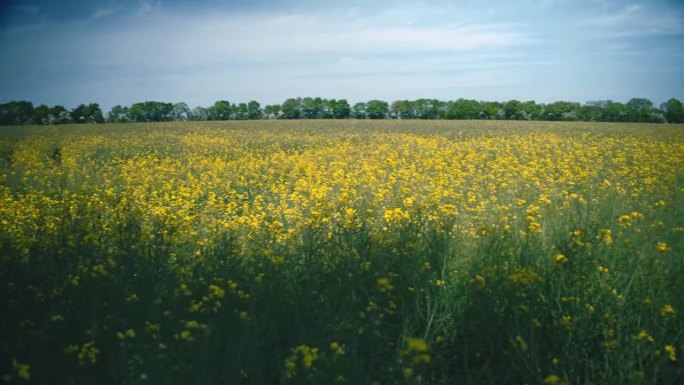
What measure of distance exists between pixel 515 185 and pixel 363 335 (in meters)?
6.01

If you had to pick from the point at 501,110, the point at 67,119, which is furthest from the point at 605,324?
the point at 501,110

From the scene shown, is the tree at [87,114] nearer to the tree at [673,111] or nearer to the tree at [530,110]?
the tree at [530,110]

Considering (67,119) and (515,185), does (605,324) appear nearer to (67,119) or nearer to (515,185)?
(515,185)

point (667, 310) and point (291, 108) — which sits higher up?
point (291, 108)

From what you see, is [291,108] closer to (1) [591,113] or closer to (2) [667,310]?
(1) [591,113]

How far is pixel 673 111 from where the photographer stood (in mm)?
60312

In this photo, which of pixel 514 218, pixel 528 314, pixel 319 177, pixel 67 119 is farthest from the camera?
pixel 67 119

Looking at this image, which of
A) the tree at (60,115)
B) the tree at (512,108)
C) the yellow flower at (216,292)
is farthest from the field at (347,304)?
the tree at (512,108)

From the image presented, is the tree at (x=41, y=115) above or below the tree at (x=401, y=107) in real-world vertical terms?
below

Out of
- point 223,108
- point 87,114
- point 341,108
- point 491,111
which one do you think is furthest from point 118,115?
point 491,111

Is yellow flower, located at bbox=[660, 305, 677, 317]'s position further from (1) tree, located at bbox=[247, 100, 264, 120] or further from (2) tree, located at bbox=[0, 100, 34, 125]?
(1) tree, located at bbox=[247, 100, 264, 120]

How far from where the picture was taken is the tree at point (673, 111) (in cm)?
5894

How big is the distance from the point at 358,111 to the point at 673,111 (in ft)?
200

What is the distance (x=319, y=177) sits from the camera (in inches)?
356
